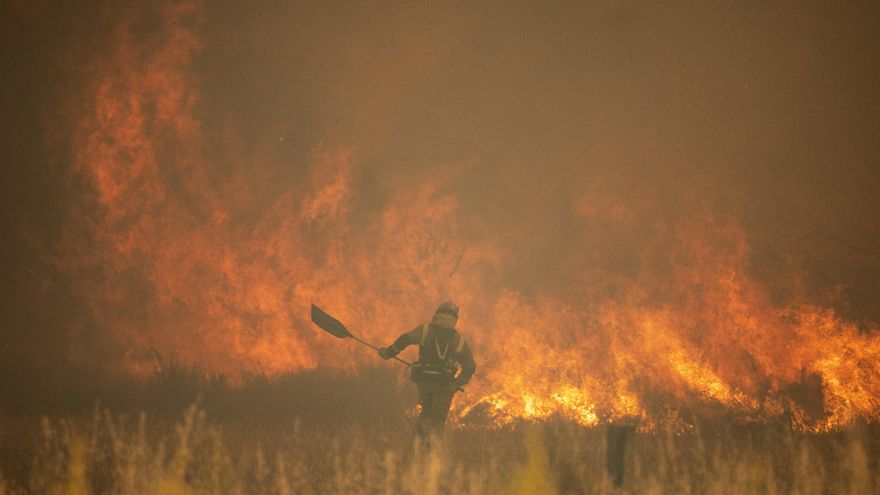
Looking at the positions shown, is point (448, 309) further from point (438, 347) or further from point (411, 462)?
point (411, 462)

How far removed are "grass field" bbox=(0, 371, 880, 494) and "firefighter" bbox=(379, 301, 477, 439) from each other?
637 millimetres

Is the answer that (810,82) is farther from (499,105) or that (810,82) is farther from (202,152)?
(202,152)

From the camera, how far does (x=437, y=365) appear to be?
30.0ft

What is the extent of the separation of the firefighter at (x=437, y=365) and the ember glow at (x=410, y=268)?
13.7 feet

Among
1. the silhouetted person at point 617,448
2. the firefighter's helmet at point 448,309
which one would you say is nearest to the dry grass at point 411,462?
the silhouetted person at point 617,448

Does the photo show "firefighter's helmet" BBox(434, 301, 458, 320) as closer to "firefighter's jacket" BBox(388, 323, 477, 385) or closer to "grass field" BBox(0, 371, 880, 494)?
"firefighter's jacket" BBox(388, 323, 477, 385)

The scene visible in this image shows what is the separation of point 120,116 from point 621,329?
41.6 feet

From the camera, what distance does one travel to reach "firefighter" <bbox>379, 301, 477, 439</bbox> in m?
9.14

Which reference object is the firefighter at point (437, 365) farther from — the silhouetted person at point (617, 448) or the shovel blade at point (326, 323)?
the silhouetted person at point (617, 448)

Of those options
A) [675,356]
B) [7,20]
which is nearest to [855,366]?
[675,356]

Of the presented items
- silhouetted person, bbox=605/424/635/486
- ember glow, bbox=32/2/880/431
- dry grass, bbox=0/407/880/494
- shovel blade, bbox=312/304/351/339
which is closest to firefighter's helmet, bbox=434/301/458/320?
shovel blade, bbox=312/304/351/339

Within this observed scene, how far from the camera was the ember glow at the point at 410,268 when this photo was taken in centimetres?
1234

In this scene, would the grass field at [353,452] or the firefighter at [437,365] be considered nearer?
the grass field at [353,452]

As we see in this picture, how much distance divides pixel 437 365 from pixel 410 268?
5814mm
